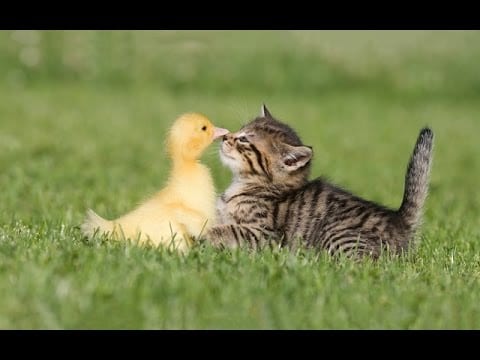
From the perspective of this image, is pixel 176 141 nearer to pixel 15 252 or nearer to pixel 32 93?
pixel 15 252

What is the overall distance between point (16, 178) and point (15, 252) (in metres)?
5.40

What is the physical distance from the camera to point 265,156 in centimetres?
789

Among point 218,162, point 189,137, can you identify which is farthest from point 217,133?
point 218,162

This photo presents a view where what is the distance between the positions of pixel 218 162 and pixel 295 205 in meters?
0.94

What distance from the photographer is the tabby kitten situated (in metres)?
7.29

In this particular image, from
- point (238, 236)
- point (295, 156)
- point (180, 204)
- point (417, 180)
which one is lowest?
point (238, 236)

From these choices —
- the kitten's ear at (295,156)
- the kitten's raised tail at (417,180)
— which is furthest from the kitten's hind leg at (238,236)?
the kitten's raised tail at (417,180)

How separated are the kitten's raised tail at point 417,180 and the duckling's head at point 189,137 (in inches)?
65.1

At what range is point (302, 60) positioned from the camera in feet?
81.8

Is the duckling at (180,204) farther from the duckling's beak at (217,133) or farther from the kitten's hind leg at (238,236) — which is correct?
the kitten's hind leg at (238,236)

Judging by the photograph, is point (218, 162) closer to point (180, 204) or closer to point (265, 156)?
point (265, 156)

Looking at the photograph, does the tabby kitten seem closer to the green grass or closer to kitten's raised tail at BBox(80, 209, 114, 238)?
the green grass

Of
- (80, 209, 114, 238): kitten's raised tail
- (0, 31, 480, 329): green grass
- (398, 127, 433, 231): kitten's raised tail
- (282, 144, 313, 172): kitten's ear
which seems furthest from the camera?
(282, 144, 313, 172): kitten's ear

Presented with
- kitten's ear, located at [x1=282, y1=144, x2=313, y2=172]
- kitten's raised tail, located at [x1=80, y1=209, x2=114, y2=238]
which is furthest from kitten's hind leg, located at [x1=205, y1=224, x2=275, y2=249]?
kitten's raised tail, located at [x1=80, y1=209, x2=114, y2=238]
